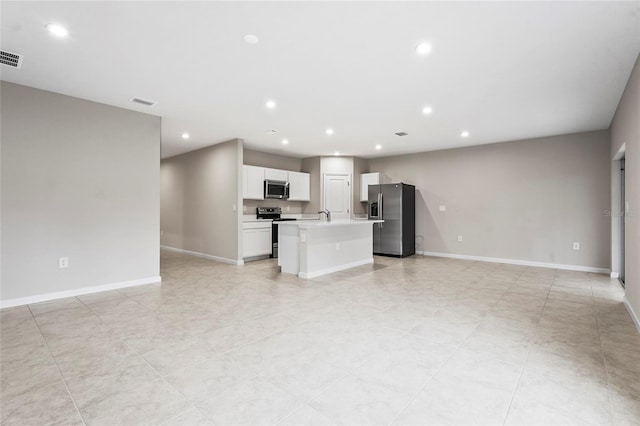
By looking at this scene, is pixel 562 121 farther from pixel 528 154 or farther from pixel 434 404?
pixel 434 404

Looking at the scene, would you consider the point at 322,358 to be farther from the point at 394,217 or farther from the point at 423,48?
the point at 394,217

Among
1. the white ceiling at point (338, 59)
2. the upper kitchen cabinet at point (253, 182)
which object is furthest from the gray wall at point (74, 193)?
the upper kitchen cabinet at point (253, 182)

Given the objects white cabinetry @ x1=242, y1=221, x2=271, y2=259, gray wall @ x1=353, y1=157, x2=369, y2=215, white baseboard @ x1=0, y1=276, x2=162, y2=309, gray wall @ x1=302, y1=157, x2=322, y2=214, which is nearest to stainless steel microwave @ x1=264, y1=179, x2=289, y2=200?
white cabinetry @ x1=242, y1=221, x2=271, y2=259

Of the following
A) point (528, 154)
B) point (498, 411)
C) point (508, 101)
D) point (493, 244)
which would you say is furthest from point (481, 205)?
point (498, 411)

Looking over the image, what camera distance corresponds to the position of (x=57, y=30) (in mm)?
2537

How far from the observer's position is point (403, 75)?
3.33 metres

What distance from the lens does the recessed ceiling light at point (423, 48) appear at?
2708mm

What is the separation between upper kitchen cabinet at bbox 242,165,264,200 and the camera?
6781 millimetres

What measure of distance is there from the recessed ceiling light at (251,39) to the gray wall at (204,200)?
3689 mm

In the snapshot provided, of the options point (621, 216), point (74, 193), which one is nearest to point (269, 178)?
point (74, 193)

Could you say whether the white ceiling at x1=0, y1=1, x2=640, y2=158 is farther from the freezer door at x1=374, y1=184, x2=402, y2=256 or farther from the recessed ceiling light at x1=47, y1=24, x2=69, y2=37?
the freezer door at x1=374, y1=184, x2=402, y2=256

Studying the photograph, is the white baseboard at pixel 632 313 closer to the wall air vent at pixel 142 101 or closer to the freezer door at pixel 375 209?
the freezer door at pixel 375 209

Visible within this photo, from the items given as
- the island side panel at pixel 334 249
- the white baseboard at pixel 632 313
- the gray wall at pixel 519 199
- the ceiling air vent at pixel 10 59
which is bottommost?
the white baseboard at pixel 632 313

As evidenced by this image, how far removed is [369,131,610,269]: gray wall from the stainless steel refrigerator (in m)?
0.36
